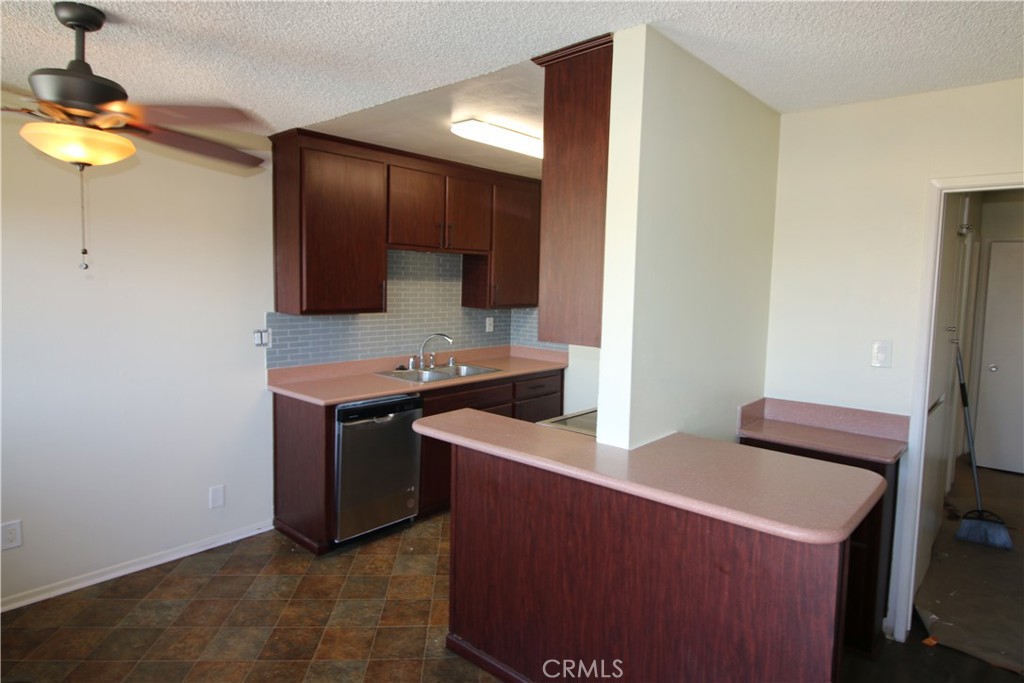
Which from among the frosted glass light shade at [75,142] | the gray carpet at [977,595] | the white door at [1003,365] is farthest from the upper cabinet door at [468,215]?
the white door at [1003,365]

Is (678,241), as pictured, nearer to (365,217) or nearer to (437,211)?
(365,217)

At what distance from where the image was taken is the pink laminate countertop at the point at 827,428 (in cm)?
243

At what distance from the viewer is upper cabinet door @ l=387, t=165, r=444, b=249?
3744 millimetres

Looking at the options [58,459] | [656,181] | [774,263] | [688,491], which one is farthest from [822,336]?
[58,459]

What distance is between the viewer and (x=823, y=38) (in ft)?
6.14

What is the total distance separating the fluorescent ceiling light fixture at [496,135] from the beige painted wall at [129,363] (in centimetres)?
125

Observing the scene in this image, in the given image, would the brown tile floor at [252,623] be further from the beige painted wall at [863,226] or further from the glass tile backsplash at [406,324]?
the beige painted wall at [863,226]

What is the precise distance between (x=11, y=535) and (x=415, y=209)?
266cm

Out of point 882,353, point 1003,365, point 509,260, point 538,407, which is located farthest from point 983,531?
point 509,260

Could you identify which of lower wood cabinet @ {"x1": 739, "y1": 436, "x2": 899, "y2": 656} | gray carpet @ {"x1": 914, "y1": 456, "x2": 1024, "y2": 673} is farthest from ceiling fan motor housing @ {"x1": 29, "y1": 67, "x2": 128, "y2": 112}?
gray carpet @ {"x1": 914, "y1": 456, "x2": 1024, "y2": 673}

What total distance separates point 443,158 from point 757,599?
3.26m

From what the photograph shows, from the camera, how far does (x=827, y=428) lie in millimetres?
2729

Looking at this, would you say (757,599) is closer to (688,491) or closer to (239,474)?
(688,491)

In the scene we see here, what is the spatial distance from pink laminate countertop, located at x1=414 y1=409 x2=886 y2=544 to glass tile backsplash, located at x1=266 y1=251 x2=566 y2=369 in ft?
5.43
